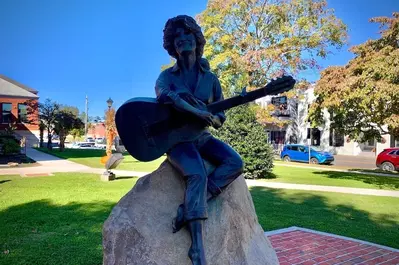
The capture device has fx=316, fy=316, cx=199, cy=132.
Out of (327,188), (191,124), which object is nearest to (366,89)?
(327,188)

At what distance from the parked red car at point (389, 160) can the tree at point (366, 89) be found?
239 inches

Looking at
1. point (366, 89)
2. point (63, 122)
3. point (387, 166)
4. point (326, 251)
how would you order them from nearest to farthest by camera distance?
point (326, 251)
point (366, 89)
point (387, 166)
point (63, 122)

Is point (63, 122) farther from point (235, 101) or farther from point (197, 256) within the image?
point (197, 256)

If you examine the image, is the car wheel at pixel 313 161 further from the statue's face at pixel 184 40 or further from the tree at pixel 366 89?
the statue's face at pixel 184 40

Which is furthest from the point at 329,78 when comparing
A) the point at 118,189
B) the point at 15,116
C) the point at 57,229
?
the point at 15,116

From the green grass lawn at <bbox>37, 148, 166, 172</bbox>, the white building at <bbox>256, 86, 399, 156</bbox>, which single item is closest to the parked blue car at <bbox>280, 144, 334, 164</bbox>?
the white building at <bbox>256, 86, 399, 156</bbox>

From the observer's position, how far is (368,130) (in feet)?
41.6

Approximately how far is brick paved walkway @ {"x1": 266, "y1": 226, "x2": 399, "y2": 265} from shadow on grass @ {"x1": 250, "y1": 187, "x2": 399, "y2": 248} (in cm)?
49

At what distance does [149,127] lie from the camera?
2.78 metres

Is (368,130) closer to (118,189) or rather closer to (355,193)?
(355,193)

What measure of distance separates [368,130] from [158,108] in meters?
12.2

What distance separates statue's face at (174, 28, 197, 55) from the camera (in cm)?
284

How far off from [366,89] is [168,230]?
33.1 ft

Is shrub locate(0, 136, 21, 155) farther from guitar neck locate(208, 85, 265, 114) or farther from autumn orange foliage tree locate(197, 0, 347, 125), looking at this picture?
guitar neck locate(208, 85, 265, 114)
